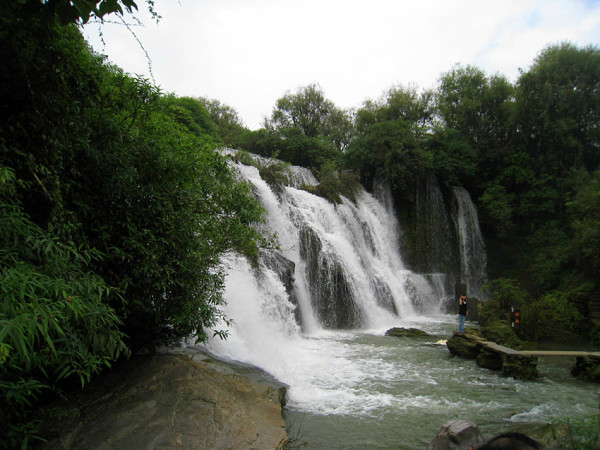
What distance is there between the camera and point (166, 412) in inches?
148

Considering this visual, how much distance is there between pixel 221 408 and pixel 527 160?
70.9 feet

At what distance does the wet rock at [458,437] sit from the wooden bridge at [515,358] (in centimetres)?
418

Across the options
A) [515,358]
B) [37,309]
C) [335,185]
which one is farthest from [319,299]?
[37,309]

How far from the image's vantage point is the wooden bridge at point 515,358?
23.4 ft

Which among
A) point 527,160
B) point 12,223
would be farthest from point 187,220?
point 527,160

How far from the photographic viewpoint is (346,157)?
22.2 meters

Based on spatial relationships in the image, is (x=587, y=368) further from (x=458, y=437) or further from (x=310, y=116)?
(x=310, y=116)

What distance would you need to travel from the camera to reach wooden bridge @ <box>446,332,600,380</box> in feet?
23.4

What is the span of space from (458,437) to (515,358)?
14.7 ft

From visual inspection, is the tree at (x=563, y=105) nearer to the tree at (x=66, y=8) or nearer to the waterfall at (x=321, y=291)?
the waterfall at (x=321, y=291)

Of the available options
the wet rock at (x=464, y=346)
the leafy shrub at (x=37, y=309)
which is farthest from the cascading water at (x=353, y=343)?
the leafy shrub at (x=37, y=309)

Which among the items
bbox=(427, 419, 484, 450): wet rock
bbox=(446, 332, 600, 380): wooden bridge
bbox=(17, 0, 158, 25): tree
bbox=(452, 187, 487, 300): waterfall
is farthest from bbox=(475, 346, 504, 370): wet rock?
bbox=(452, 187, 487, 300): waterfall

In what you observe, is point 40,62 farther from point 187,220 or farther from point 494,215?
point 494,215

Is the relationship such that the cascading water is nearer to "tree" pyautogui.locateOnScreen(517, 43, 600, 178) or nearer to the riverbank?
the riverbank
